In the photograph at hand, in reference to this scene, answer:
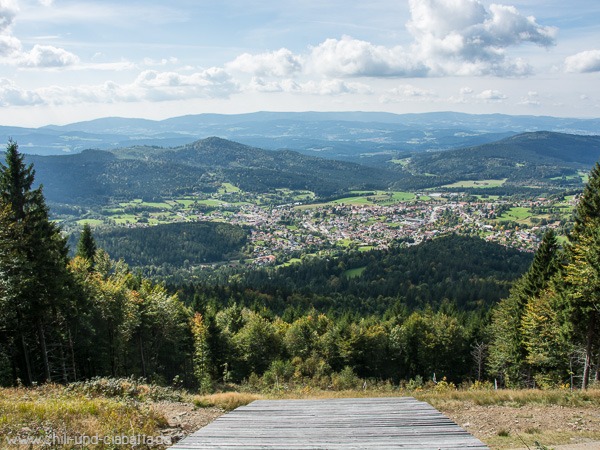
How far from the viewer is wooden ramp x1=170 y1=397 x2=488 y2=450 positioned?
739 centimetres

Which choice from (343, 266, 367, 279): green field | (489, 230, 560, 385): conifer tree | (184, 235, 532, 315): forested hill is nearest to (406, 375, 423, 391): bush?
(489, 230, 560, 385): conifer tree

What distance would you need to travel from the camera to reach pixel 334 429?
27.4 feet

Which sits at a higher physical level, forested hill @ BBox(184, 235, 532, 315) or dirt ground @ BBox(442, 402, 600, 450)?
dirt ground @ BBox(442, 402, 600, 450)

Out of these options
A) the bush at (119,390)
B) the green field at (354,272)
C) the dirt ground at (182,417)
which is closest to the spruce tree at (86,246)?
the bush at (119,390)

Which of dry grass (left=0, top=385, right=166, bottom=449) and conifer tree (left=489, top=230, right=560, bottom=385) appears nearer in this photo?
dry grass (left=0, top=385, right=166, bottom=449)

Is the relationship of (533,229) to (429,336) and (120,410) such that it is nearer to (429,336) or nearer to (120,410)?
(429,336)

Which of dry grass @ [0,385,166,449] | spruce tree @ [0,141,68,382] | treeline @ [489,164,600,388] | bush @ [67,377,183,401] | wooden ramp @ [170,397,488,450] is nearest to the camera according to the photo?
wooden ramp @ [170,397,488,450]

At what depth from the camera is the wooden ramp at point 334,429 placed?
7387 millimetres

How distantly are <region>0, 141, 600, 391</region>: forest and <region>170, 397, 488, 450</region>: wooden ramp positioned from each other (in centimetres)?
815

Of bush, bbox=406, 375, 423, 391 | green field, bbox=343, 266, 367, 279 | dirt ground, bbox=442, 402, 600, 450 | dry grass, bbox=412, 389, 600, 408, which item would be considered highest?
dirt ground, bbox=442, 402, 600, 450

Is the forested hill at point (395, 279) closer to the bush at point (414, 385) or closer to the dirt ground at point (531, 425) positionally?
the bush at point (414, 385)

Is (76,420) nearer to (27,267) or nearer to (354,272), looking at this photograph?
(27,267)

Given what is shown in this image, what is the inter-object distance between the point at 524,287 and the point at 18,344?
32.2m

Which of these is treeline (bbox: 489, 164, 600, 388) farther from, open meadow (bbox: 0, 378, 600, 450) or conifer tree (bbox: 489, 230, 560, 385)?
open meadow (bbox: 0, 378, 600, 450)
